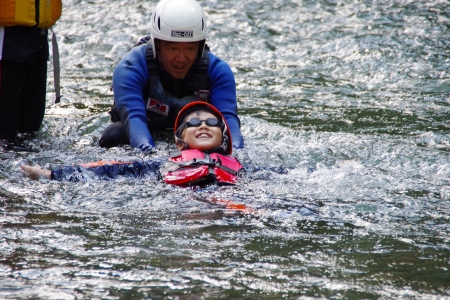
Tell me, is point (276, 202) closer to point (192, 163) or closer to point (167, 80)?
point (192, 163)

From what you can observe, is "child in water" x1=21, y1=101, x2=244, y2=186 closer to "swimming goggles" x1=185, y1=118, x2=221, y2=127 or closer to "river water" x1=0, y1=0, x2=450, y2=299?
"swimming goggles" x1=185, y1=118, x2=221, y2=127

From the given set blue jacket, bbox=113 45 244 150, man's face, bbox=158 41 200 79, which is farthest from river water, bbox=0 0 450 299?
man's face, bbox=158 41 200 79

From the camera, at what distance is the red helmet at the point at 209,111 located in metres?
5.66

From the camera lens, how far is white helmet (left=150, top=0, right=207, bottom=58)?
5887 mm

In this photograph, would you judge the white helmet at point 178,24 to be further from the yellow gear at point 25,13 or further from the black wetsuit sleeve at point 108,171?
the black wetsuit sleeve at point 108,171

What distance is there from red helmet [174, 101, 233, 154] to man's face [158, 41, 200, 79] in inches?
17.9

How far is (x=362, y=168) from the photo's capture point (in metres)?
5.56

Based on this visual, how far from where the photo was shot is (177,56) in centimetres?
598

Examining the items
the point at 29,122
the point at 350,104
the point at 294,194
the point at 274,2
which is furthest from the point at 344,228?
the point at 274,2

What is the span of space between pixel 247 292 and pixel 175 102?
351 centimetres

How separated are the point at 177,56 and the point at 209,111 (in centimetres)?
63

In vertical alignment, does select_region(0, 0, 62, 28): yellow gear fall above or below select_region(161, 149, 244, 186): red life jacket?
above

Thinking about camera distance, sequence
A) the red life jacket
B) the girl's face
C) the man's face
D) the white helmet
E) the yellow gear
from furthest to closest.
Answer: the man's face
the white helmet
the yellow gear
the girl's face
the red life jacket

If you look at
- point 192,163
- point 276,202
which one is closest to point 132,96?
point 192,163
